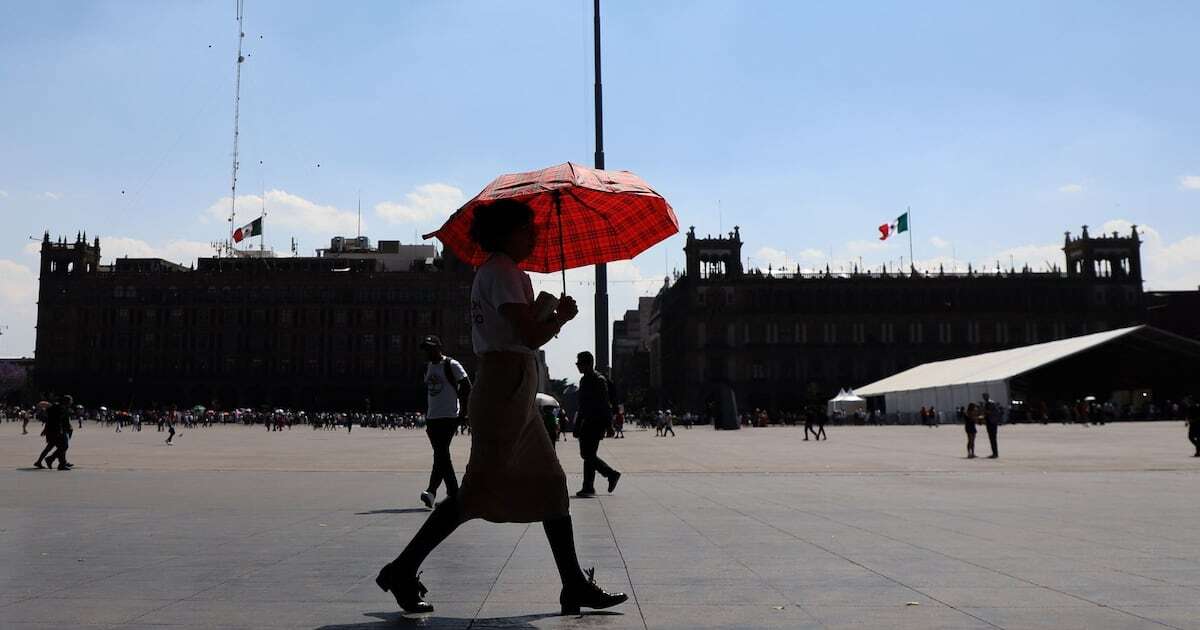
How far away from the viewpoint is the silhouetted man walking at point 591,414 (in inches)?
444

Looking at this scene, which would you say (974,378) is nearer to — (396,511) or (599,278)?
(599,278)

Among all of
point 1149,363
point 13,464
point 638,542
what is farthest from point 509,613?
point 1149,363

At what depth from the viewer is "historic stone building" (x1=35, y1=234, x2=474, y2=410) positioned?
4200 inches

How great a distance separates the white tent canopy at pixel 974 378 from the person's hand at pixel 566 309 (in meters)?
45.5

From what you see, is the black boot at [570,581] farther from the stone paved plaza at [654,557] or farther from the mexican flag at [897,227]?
the mexican flag at [897,227]

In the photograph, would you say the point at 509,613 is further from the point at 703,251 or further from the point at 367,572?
the point at 703,251

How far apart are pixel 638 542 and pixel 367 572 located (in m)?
2.10

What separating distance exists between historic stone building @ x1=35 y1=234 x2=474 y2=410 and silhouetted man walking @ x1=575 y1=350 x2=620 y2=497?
95.9 metres

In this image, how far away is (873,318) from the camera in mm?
101812

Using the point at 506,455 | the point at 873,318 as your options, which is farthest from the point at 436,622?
the point at 873,318

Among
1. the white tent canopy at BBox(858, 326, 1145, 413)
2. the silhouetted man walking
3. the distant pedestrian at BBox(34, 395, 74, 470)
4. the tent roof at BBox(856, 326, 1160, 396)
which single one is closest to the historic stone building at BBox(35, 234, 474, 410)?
the tent roof at BBox(856, 326, 1160, 396)

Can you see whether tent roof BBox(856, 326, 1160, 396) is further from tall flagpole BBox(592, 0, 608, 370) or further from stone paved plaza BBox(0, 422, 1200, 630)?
stone paved plaza BBox(0, 422, 1200, 630)

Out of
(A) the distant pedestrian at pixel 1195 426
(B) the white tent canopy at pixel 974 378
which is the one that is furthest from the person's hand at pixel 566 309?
A: (B) the white tent canopy at pixel 974 378

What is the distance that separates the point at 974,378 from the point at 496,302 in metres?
55.2
